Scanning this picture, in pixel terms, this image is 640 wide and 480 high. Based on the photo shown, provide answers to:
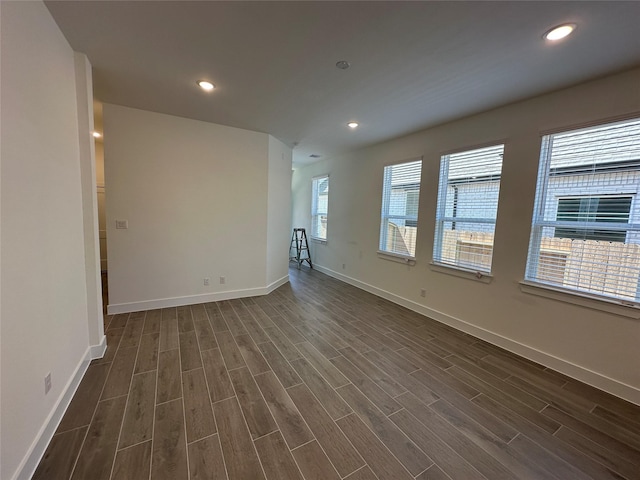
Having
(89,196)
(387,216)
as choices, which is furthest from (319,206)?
(89,196)

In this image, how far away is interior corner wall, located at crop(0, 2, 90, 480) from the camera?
123cm

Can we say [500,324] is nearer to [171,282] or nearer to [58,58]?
[171,282]

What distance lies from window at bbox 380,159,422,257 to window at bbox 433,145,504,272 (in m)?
0.43

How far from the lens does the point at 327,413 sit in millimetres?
1823

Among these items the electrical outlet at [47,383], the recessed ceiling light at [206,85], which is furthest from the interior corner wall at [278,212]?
the electrical outlet at [47,383]

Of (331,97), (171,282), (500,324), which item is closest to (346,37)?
(331,97)

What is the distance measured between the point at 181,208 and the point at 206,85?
175cm

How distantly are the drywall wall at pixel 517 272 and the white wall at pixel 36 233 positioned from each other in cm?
386

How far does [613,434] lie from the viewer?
1.75 meters

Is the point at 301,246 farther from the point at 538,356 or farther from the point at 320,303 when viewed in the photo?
the point at 538,356

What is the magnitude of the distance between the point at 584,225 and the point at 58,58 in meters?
4.50

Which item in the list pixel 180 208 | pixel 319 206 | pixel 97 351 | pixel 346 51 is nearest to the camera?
pixel 346 51

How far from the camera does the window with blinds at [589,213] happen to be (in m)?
2.10

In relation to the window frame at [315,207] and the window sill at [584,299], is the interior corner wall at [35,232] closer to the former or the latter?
the window sill at [584,299]
